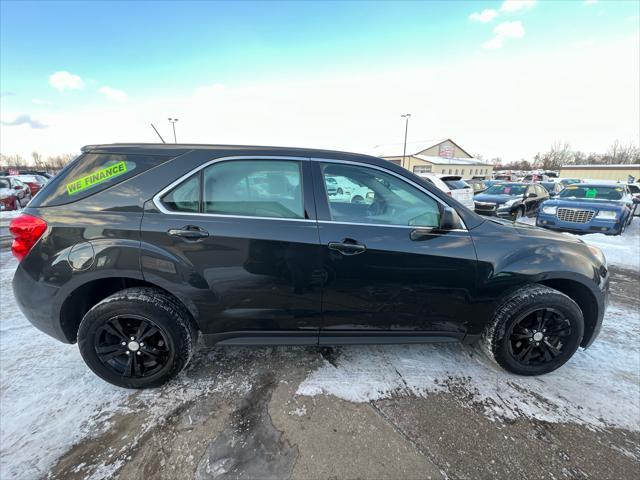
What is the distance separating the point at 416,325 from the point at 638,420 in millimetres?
1678

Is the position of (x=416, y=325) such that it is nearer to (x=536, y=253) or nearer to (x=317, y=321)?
(x=317, y=321)

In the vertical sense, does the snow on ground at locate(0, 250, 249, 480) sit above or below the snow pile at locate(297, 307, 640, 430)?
above

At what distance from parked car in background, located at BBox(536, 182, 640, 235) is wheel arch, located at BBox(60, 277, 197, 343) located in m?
9.97

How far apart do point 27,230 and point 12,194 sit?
44.8 feet

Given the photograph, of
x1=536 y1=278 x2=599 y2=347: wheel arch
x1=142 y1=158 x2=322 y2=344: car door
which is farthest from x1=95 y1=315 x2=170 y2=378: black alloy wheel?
x1=536 y1=278 x2=599 y2=347: wheel arch

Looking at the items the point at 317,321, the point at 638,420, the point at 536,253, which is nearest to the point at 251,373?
the point at 317,321

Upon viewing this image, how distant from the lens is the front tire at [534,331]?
2.39 m

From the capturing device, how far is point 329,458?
1.83 meters

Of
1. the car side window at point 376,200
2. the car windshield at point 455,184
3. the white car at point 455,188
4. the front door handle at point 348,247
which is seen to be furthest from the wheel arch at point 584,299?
the car windshield at point 455,184

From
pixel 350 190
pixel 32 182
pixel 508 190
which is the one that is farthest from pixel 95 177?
pixel 32 182

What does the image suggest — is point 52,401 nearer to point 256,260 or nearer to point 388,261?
point 256,260

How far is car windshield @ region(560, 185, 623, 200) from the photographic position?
9133 millimetres

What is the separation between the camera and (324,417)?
2.11m

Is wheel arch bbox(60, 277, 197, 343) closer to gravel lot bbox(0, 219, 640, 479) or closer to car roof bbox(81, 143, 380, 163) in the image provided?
gravel lot bbox(0, 219, 640, 479)
